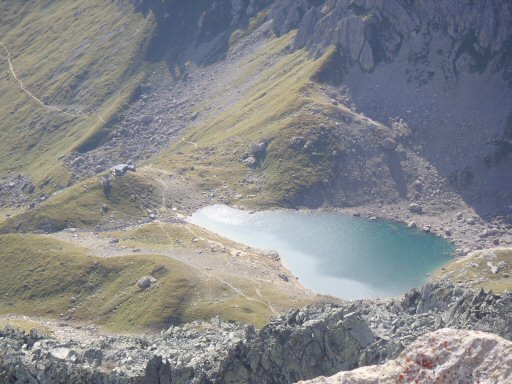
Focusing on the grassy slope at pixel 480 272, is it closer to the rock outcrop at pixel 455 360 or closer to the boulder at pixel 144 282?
the boulder at pixel 144 282

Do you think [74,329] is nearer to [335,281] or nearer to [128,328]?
[128,328]

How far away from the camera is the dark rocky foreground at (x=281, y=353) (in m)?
73.6

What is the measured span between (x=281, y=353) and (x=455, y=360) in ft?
182

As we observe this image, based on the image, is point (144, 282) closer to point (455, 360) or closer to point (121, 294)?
point (121, 294)

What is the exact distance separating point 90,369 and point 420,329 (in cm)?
3646

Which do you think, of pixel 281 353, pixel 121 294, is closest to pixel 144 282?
pixel 121 294

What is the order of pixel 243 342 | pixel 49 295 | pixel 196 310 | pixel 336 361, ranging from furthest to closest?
pixel 49 295
pixel 196 310
pixel 243 342
pixel 336 361

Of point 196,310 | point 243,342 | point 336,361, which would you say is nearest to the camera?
point 336,361

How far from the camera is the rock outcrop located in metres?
24.7

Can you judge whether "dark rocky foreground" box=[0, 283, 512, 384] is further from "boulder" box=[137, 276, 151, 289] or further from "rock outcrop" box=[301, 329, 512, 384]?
"boulder" box=[137, 276, 151, 289]

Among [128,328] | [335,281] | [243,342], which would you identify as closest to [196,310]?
[128,328]

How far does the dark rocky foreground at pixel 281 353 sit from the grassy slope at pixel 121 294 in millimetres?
68679

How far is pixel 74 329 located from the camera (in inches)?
6826

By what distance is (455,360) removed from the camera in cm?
2502
